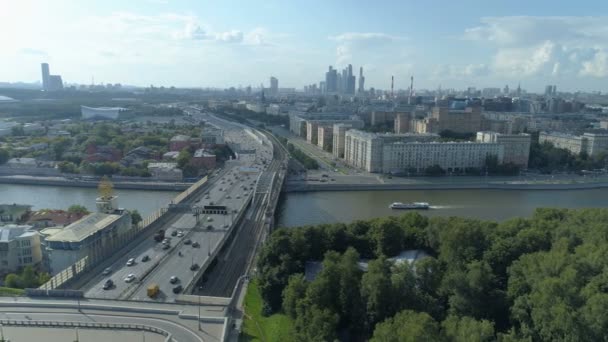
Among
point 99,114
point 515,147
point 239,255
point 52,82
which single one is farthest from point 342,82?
point 239,255

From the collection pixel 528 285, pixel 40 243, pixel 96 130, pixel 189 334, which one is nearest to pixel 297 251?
pixel 189 334

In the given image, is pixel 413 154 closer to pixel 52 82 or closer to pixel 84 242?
pixel 84 242

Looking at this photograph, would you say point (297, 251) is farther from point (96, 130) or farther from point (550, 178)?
point (96, 130)

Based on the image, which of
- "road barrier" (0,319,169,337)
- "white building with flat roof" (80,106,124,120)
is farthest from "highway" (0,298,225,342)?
"white building with flat roof" (80,106,124,120)

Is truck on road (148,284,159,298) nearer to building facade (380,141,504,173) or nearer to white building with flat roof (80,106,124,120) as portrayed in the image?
building facade (380,141,504,173)

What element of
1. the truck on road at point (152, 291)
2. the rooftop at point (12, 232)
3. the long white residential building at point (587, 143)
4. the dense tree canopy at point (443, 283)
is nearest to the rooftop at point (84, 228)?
the rooftop at point (12, 232)

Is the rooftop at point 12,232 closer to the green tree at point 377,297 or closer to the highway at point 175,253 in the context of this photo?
the highway at point 175,253
